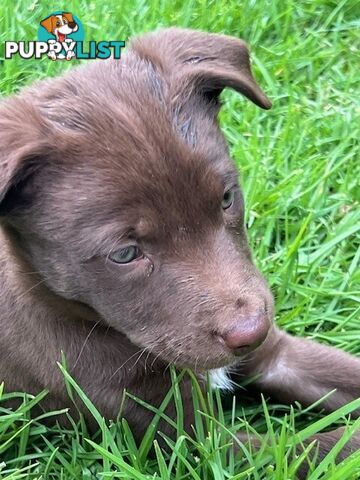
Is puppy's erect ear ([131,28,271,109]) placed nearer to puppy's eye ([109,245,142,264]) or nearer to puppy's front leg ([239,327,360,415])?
puppy's eye ([109,245,142,264])

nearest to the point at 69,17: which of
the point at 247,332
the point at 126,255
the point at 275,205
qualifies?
the point at 275,205

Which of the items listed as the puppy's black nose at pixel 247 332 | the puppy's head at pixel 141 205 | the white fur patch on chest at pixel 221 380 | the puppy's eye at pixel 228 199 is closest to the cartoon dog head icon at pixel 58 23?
the puppy's head at pixel 141 205

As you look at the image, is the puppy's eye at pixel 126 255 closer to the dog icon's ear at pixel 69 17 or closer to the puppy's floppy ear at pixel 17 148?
the puppy's floppy ear at pixel 17 148

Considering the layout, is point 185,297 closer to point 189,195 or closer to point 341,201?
point 189,195

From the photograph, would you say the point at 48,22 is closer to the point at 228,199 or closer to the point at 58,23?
the point at 58,23

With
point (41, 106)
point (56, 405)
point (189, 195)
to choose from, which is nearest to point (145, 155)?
point (189, 195)

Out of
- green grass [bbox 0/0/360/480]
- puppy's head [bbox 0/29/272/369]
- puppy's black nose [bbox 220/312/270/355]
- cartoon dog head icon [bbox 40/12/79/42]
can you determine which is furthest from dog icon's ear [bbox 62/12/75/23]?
puppy's black nose [bbox 220/312/270/355]
